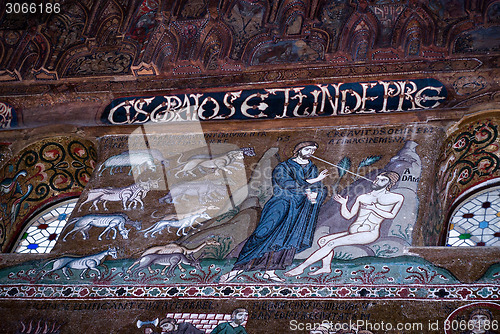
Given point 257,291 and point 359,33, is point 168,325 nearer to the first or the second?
point 257,291

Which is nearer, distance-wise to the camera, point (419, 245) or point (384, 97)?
point (419, 245)

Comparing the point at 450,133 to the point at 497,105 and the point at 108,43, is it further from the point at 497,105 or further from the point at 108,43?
the point at 108,43

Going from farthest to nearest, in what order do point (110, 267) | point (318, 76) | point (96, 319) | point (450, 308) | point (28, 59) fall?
point (28, 59)
point (318, 76)
point (110, 267)
point (96, 319)
point (450, 308)

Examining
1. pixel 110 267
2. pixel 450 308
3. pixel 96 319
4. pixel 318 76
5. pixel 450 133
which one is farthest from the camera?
pixel 318 76

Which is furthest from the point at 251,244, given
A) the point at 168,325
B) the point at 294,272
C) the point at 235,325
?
the point at 168,325

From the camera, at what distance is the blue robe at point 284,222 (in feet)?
27.8

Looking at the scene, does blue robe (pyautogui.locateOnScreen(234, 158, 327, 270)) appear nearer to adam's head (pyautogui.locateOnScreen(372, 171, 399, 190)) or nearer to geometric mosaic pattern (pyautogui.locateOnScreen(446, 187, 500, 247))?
adam's head (pyautogui.locateOnScreen(372, 171, 399, 190))

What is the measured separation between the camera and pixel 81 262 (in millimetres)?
8836

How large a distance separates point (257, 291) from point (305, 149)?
2311 mm

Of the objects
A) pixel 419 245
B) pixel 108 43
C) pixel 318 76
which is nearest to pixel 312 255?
pixel 419 245

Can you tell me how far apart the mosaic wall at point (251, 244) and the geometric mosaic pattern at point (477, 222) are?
0.68m

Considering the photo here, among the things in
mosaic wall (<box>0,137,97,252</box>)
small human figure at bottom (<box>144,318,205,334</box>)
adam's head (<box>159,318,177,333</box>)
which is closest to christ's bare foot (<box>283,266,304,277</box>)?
small human figure at bottom (<box>144,318,205,334</box>)

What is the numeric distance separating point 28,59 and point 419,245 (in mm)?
6050

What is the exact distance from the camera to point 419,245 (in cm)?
837
